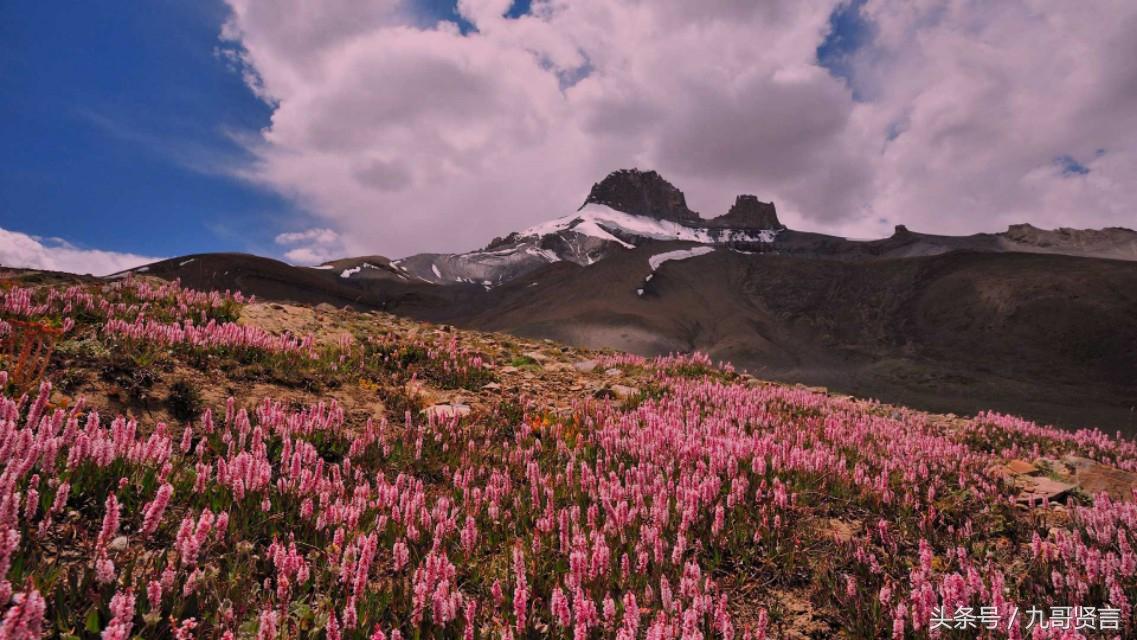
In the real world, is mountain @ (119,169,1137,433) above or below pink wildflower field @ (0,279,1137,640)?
above

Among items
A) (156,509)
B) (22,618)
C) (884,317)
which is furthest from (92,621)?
(884,317)

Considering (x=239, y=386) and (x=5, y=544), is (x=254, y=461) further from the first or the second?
(x=239, y=386)

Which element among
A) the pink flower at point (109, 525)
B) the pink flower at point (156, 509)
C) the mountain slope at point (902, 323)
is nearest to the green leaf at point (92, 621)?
the pink flower at point (109, 525)

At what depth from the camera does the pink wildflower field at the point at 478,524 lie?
109 inches

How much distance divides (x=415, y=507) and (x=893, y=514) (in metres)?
4.69

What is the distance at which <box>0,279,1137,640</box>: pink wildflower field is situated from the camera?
2762 mm

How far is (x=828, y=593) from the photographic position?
3.91 metres

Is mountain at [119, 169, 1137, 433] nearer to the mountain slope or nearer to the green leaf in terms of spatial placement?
the mountain slope

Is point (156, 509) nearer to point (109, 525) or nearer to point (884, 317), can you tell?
point (109, 525)

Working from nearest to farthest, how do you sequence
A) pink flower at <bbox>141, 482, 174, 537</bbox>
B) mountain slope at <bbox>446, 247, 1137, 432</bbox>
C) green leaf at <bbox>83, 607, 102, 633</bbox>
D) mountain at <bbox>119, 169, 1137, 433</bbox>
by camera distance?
green leaf at <bbox>83, 607, 102, 633</bbox> < pink flower at <bbox>141, 482, 174, 537</bbox> < mountain slope at <bbox>446, 247, 1137, 432</bbox> < mountain at <bbox>119, 169, 1137, 433</bbox>

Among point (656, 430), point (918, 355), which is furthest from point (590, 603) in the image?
point (918, 355)

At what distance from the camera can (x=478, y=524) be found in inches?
172

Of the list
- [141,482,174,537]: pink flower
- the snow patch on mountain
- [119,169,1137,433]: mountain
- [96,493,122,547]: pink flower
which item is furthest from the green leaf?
the snow patch on mountain

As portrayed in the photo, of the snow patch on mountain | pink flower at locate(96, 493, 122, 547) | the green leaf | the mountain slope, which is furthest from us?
Result: the snow patch on mountain
